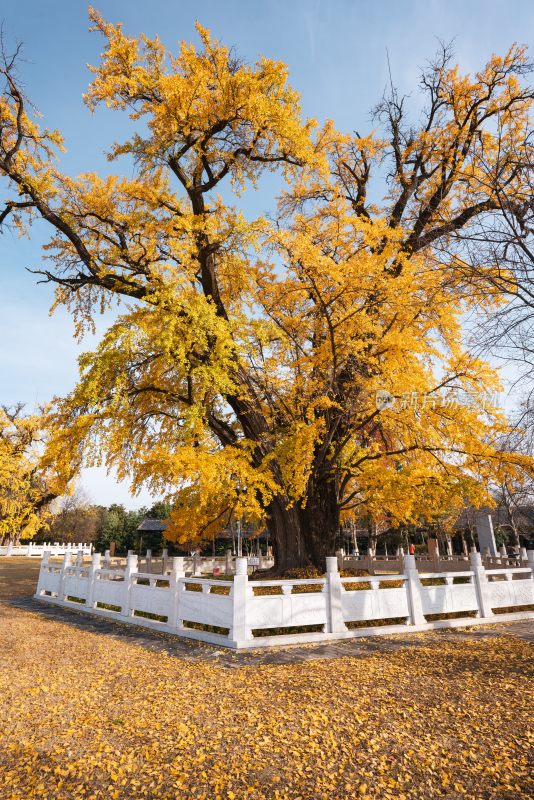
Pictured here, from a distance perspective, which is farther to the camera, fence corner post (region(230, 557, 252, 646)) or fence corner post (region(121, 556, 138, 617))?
fence corner post (region(121, 556, 138, 617))

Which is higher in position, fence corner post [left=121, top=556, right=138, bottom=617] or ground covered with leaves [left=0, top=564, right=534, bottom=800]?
fence corner post [left=121, top=556, right=138, bottom=617]

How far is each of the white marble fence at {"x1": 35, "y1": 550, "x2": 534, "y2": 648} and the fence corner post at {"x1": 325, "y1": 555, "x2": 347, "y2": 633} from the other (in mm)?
17

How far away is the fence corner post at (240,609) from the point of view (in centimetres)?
743

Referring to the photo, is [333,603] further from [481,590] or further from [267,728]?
[267,728]

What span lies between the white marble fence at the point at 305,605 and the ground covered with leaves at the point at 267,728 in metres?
1.18

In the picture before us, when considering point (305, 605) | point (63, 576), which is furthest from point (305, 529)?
point (63, 576)

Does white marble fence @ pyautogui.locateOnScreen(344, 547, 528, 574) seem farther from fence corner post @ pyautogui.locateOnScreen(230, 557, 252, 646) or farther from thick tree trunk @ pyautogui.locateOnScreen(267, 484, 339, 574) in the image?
fence corner post @ pyautogui.locateOnScreen(230, 557, 252, 646)

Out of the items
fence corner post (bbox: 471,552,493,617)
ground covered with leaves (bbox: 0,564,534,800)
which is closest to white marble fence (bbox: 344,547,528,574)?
fence corner post (bbox: 471,552,493,617)

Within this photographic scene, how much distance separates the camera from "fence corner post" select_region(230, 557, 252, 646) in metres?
7.43

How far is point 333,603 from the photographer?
820 cm

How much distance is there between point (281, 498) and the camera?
1176 cm

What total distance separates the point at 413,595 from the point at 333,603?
6.44ft

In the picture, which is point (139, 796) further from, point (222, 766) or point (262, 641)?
point (262, 641)

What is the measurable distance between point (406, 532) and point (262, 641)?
26.0 meters
